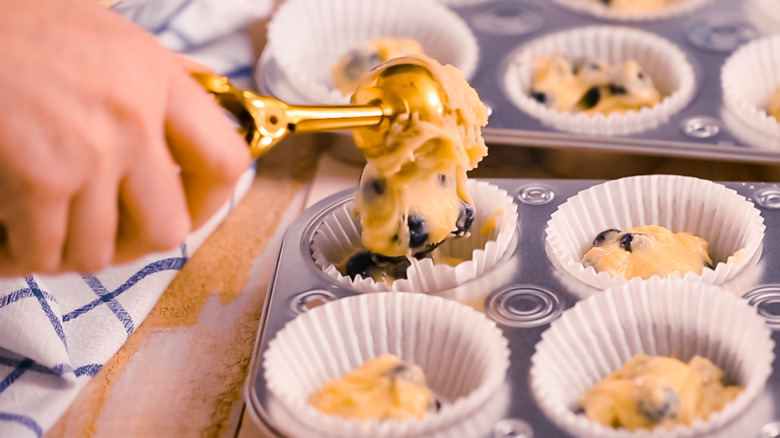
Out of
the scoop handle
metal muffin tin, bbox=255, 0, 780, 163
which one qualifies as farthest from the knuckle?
metal muffin tin, bbox=255, 0, 780, 163

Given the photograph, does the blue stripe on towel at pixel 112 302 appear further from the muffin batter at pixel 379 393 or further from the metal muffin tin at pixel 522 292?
the muffin batter at pixel 379 393

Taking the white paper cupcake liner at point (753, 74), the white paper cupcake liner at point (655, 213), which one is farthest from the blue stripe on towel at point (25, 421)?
the white paper cupcake liner at point (753, 74)

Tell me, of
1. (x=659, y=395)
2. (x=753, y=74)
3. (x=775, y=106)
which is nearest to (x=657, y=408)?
(x=659, y=395)

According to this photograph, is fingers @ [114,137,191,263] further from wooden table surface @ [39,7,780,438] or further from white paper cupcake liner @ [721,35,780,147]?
white paper cupcake liner @ [721,35,780,147]

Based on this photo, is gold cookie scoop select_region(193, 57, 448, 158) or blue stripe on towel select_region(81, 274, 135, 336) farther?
blue stripe on towel select_region(81, 274, 135, 336)

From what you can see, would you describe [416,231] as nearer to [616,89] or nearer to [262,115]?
[262,115]

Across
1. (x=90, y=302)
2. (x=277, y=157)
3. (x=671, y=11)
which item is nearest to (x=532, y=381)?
(x=90, y=302)

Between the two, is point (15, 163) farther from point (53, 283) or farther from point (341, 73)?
point (341, 73)

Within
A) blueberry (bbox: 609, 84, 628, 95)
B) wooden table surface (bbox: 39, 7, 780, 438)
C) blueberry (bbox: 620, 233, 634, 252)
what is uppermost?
blueberry (bbox: 609, 84, 628, 95)

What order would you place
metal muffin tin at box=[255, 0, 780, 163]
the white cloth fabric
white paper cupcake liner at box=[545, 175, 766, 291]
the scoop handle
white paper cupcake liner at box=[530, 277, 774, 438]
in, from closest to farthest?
the scoop handle < white paper cupcake liner at box=[530, 277, 774, 438] < the white cloth fabric < white paper cupcake liner at box=[545, 175, 766, 291] < metal muffin tin at box=[255, 0, 780, 163]
